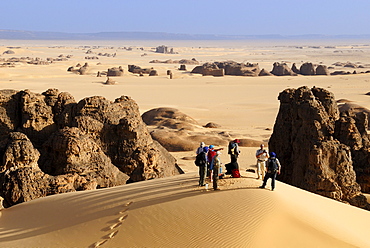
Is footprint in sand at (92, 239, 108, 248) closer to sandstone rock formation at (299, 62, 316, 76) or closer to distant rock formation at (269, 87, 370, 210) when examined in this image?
distant rock formation at (269, 87, 370, 210)

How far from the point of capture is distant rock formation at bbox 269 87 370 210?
46.9 feet

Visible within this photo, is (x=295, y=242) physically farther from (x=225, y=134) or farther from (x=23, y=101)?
(x=225, y=134)

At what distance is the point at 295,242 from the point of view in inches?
372

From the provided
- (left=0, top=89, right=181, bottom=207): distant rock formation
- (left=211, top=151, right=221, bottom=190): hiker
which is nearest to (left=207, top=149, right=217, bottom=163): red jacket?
(left=211, top=151, right=221, bottom=190): hiker

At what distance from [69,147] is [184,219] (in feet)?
15.1

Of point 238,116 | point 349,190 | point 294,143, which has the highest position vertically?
point 294,143

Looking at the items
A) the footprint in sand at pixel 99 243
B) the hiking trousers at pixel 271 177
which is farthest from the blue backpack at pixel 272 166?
the footprint in sand at pixel 99 243

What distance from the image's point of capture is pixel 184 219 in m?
9.86

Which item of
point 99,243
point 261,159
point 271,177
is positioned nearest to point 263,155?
point 261,159

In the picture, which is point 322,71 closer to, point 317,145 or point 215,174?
point 317,145

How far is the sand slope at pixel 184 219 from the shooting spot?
9492 millimetres

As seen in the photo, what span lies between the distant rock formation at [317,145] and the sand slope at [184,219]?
7.80 feet

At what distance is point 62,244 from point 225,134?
18.5 m

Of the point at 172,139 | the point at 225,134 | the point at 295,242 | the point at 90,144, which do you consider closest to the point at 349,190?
the point at 295,242
